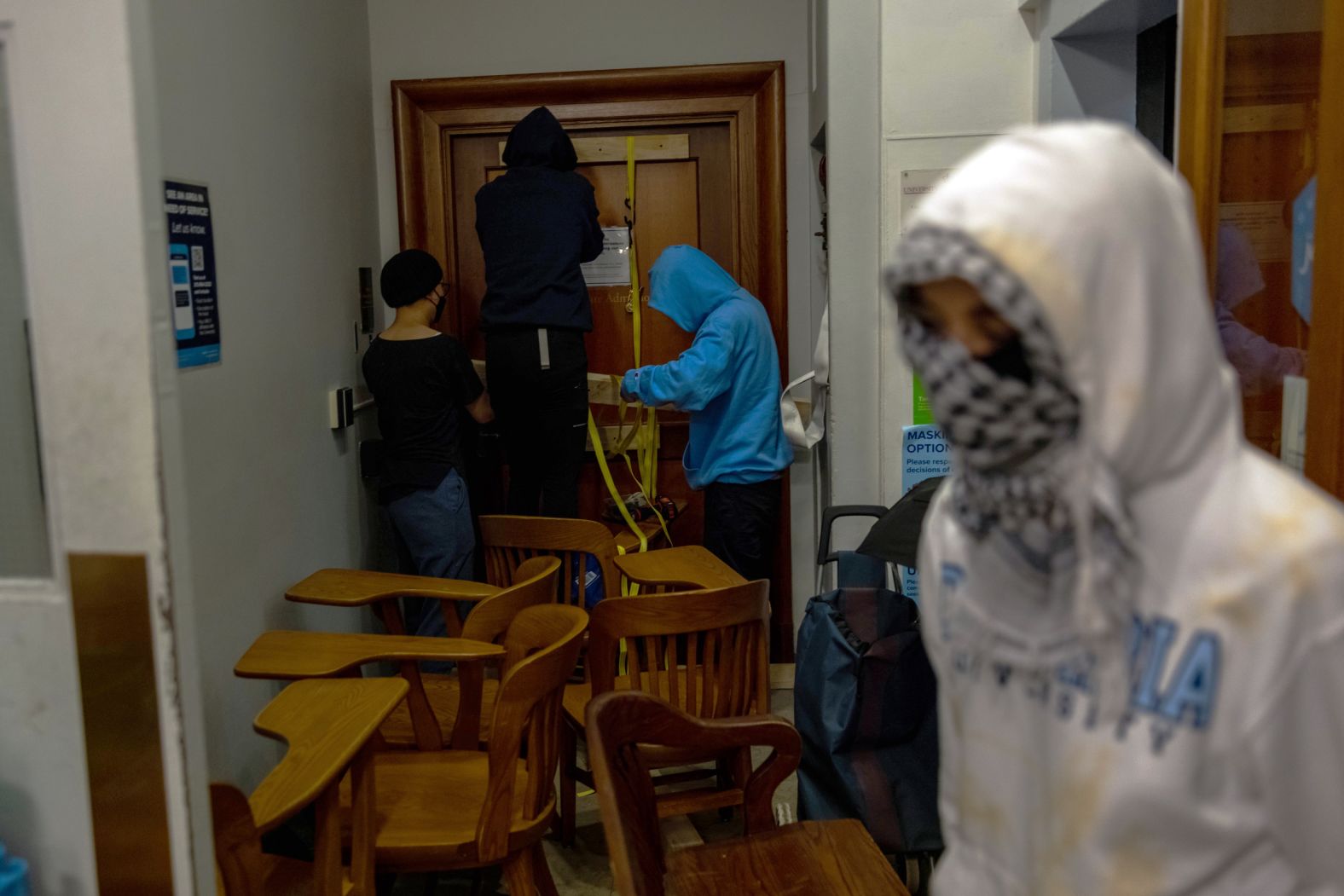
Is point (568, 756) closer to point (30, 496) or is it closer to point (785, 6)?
point (30, 496)

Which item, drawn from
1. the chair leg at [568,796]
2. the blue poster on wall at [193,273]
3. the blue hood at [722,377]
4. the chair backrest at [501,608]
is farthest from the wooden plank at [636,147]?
the chair leg at [568,796]

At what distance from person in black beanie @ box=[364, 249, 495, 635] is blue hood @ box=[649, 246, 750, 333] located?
69 cm

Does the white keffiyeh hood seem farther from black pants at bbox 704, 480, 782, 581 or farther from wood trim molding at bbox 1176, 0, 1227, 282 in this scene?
black pants at bbox 704, 480, 782, 581

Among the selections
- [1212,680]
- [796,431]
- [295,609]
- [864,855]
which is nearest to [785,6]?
[796,431]

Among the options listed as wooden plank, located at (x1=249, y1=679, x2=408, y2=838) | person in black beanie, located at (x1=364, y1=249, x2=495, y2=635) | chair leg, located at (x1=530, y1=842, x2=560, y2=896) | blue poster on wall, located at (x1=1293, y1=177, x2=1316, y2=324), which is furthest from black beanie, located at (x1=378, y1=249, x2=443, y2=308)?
blue poster on wall, located at (x1=1293, y1=177, x2=1316, y2=324)

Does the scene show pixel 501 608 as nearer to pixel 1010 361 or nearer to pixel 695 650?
pixel 695 650

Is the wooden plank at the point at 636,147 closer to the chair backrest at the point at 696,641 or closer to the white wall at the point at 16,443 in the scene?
the chair backrest at the point at 696,641

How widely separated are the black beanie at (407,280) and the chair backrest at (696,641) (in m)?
1.41

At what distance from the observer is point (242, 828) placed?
5.36 ft

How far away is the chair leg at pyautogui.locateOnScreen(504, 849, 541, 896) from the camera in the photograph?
7.30ft

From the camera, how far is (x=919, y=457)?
2971 mm

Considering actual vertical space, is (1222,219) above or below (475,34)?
below

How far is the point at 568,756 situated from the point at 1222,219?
204 centimetres

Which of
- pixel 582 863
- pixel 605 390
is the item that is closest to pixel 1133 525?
pixel 582 863
